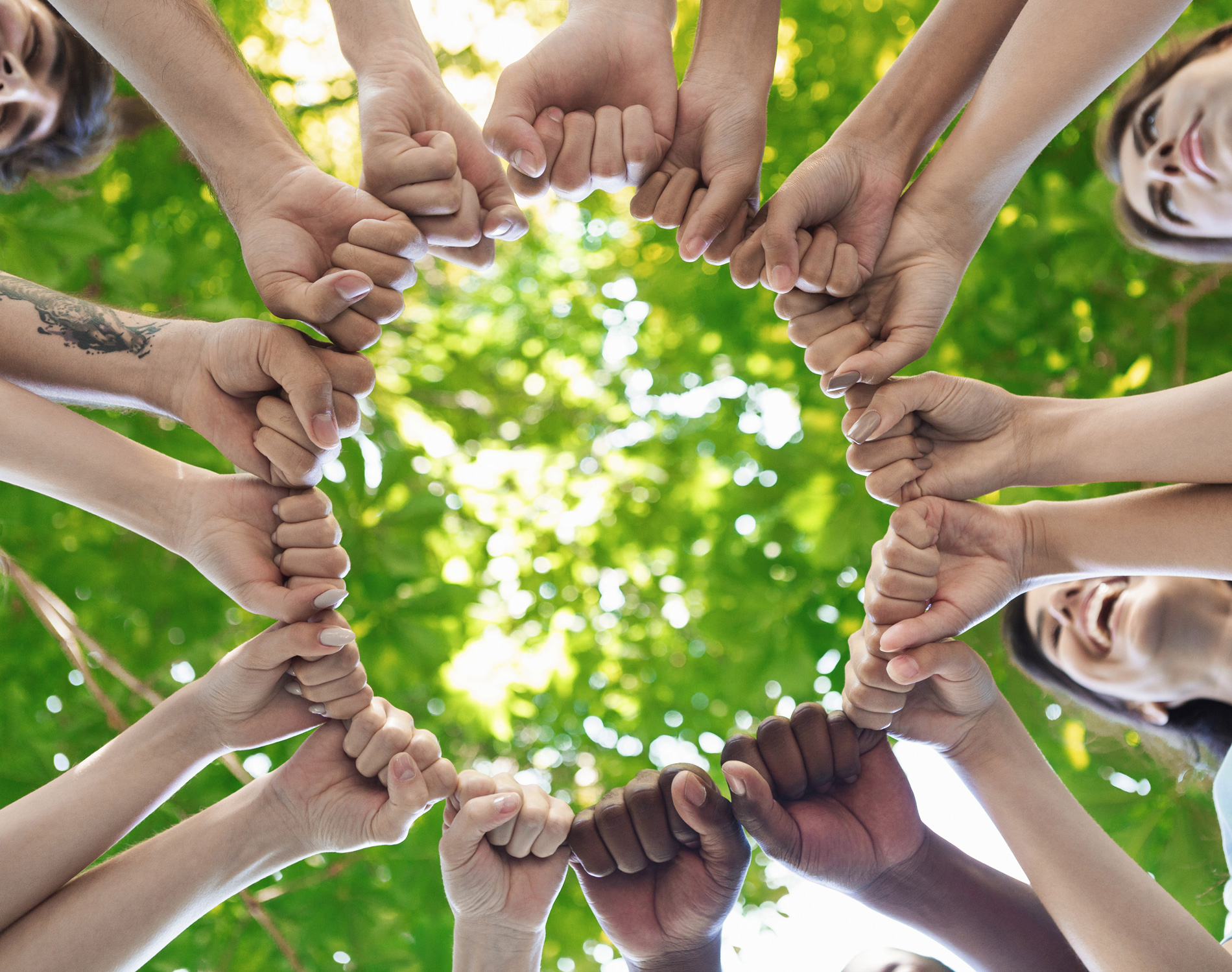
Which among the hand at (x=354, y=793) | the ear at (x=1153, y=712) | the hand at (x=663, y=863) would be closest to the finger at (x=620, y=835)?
the hand at (x=663, y=863)

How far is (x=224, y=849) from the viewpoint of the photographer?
172 centimetres

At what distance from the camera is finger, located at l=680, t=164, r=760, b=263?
5.42 feet

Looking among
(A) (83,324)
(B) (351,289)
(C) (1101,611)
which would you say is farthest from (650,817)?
(C) (1101,611)

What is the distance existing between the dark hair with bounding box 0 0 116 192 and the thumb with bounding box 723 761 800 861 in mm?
2879

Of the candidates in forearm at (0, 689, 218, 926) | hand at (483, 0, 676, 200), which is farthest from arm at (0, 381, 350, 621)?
hand at (483, 0, 676, 200)

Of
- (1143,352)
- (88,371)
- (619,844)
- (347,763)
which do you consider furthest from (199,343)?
(1143,352)

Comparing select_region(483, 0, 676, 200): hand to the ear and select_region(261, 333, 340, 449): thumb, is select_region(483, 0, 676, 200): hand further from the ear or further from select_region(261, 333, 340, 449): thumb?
the ear

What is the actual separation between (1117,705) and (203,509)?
2935mm

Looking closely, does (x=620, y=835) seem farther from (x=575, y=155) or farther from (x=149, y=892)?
(x=575, y=155)

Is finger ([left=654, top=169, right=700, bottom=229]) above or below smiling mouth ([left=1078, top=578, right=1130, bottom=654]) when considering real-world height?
above

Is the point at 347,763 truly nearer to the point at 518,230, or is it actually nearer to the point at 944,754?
the point at 518,230

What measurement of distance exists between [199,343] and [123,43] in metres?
0.64

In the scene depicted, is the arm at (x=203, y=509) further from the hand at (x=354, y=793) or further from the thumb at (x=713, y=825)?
the thumb at (x=713, y=825)

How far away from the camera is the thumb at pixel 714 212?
5.42ft
